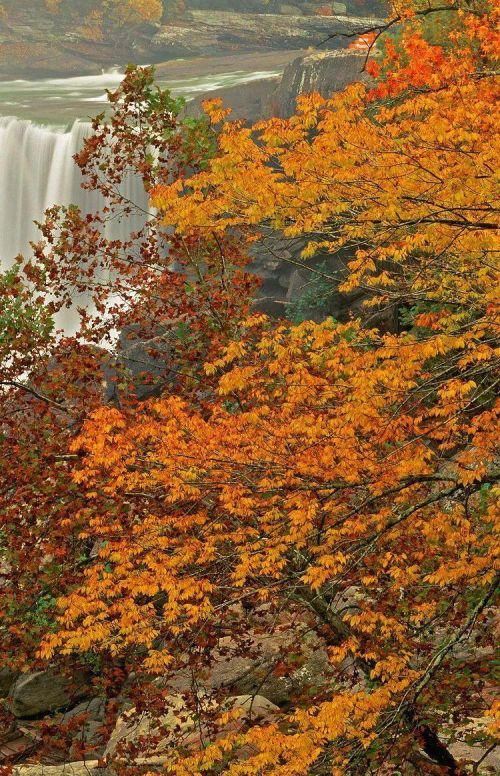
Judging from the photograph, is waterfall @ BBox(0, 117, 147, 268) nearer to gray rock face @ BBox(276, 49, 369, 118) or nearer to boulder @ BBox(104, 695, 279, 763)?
gray rock face @ BBox(276, 49, 369, 118)

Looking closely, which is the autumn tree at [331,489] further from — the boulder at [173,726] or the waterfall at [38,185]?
the waterfall at [38,185]

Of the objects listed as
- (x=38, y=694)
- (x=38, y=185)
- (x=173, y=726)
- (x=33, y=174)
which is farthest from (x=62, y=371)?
(x=33, y=174)

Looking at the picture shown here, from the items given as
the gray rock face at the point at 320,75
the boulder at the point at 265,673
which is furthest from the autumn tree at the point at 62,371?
the gray rock face at the point at 320,75

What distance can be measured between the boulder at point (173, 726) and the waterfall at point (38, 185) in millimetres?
25265

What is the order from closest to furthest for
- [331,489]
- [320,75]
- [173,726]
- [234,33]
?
[331,489]
[173,726]
[320,75]
[234,33]

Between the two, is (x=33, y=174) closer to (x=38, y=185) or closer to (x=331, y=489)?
(x=38, y=185)

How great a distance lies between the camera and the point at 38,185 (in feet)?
113

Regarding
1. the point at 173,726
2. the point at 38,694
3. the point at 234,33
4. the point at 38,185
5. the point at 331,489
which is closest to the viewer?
the point at 331,489

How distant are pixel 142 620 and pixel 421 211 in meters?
4.73

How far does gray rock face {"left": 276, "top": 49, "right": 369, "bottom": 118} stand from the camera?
24.6 m

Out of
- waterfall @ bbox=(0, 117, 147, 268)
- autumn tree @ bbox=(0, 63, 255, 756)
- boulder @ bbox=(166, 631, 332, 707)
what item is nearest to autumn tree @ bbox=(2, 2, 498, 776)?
autumn tree @ bbox=(0, 63, 255, 756)

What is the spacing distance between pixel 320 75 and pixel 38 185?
14.1m

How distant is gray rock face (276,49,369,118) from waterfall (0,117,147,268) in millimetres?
8883

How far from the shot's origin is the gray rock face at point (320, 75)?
24.6 m
